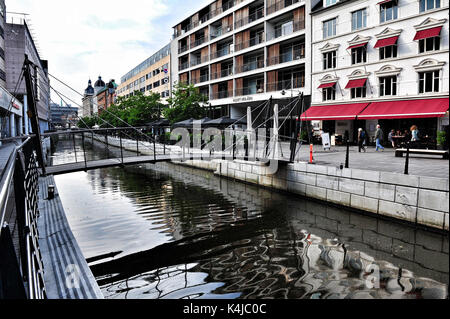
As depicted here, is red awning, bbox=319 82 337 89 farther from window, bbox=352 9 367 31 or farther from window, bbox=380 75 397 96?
window, bbox=352 9 367 31

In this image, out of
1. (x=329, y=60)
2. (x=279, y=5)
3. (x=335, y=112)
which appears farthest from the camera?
(x=279, y=5)

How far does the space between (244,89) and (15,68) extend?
1112 inches

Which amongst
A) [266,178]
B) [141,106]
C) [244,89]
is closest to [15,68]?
[141,106]

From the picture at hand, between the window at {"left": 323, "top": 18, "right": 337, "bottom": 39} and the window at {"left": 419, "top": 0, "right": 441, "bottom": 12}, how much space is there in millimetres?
6721

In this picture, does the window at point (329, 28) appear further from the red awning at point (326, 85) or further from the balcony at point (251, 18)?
the balcony at point (251, 18)

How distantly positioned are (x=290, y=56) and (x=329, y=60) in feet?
16.4

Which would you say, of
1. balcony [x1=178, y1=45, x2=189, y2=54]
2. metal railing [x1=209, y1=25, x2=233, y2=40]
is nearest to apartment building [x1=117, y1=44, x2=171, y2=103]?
balcony [x1=178, y1=45, x2=189, y2=54]

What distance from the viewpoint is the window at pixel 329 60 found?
26.8m

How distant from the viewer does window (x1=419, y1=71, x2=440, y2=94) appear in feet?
68.1

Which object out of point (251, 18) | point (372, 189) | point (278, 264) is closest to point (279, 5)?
point (251, 18)

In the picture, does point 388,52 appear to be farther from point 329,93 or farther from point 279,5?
point 279,5

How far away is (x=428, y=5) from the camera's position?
20656mm

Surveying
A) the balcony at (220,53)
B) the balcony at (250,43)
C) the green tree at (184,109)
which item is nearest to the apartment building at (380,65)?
the balcony at (250,43)

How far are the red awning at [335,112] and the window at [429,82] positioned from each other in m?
3.66
